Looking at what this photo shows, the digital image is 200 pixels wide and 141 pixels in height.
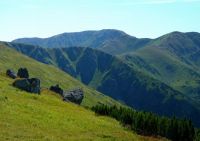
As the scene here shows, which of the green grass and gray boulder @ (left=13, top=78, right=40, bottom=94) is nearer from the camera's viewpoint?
the green grass

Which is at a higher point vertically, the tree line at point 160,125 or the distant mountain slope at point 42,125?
the distant mountain slope at point 42,125

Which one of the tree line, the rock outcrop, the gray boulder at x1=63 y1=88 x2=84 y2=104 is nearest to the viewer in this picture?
the tree line

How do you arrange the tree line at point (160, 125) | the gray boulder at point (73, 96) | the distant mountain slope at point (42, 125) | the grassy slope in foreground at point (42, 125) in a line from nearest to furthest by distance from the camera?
1. the distant mountain slope at point (42, 125)
2. the grassy slope in foreground at point (42, 125)
3. the tree line at point (160, 125)
4. the gray boulder at point (73, 96)

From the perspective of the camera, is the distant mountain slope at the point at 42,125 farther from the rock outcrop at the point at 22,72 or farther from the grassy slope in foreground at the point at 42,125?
the rock outcrop at the point at 22,72

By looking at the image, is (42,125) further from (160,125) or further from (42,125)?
(160,125)

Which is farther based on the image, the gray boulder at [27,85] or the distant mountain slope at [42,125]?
the gray boulder at [27,85]

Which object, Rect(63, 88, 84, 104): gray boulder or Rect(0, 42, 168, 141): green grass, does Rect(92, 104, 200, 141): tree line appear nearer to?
Rect(0, 42, 168, 141): green grass

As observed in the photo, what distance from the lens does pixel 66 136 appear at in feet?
183

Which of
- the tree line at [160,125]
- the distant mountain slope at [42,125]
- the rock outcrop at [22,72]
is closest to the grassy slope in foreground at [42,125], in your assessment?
the distant mountain slope at [42,125]

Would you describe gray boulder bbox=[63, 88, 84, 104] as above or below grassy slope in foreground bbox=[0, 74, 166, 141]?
below

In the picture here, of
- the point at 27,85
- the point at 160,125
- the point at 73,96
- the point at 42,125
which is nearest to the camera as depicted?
the point at 42,125

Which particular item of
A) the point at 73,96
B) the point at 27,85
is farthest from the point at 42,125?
the point at 73,96

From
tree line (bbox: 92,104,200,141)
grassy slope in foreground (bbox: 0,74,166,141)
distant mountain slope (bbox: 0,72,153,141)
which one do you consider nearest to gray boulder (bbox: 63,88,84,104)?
tree line (bbox: 92,104,200,141)

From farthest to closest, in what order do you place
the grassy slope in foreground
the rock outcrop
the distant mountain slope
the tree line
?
the rock outcrop → the tree line → the grassy slope in foreground → the distant mountain slope
